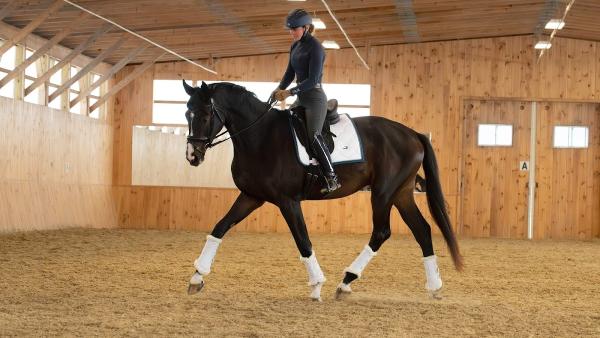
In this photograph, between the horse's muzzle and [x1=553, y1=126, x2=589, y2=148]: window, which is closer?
the horse's muzzle

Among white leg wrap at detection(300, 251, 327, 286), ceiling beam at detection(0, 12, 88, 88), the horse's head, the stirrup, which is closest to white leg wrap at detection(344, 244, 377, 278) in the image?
white leg wrap at detection(300, 251, 327, 286)

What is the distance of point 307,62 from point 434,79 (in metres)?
11.4

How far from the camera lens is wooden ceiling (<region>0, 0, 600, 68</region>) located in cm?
1261

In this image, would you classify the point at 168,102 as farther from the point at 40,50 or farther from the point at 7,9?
the point at 7,9

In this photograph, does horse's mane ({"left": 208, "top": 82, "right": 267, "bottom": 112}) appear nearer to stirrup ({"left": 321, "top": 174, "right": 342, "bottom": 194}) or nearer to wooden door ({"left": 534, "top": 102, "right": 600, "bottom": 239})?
stirrup ({"left": 321, "top": 174, "right": 342, "bottom": 194})

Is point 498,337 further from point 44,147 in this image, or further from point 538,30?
point 538,30

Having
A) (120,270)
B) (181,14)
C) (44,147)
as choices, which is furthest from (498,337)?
(44,147)

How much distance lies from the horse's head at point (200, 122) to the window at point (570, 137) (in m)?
12.8

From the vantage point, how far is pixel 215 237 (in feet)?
22.6

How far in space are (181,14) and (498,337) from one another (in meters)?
9.10

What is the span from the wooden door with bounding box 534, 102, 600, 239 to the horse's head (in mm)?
12597

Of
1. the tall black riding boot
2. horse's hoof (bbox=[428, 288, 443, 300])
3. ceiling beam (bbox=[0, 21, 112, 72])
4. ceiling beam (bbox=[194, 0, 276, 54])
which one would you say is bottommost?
horse's hoof (bbox=[428, 288, 443, 300])

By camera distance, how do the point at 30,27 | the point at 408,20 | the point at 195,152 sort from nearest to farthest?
the point at 195,152 → the point at 30,27 → the point at 408,20

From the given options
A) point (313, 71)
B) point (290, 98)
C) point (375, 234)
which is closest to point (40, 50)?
point (290, 98)
